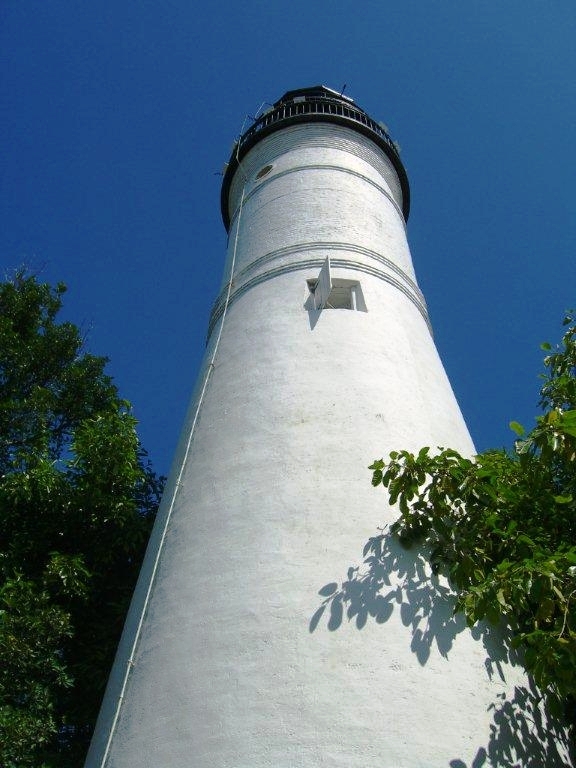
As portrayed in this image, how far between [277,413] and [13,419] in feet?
22.5

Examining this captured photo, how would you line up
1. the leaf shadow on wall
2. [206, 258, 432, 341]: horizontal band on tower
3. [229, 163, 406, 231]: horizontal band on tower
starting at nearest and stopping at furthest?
the leaf shadow on wall
[206, 258, 432, 341]: horizontal band on tower
[229, 163, 406, 231]: horizontal band on tower

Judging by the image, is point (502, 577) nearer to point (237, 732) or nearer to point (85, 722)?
point (237, 732)

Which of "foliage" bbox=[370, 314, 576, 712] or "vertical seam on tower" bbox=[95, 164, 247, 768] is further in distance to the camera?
"vertical seam on tower" bbox=[95, 164, 247, 768]

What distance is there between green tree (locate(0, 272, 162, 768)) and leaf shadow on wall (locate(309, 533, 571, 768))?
4.05 m

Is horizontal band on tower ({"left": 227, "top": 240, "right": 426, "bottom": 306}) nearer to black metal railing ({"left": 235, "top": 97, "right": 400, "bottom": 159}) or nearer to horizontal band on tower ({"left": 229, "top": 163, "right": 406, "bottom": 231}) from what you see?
horizontal band on tower ({"left": 229, "top": 163, "right": 406, "bottom": 231})

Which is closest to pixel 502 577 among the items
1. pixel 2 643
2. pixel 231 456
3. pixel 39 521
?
pixel 231 456

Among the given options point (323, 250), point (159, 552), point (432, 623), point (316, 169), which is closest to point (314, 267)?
point (323, 250)

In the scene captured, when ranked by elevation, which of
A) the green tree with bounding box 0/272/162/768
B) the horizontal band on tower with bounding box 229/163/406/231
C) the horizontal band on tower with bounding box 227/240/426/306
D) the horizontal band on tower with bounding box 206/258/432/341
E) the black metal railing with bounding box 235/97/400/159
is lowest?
the green tree with bounding box 0/272/162/768

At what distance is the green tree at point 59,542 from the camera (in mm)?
7473

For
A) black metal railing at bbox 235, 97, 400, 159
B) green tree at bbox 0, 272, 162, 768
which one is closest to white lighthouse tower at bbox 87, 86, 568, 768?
green tree at bbox 0, 272, 162, 768

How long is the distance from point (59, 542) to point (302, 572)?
5.45 meters

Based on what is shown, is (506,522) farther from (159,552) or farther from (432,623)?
(159,552)

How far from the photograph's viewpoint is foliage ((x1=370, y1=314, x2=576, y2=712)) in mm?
4586

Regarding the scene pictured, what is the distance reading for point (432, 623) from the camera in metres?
5.12
